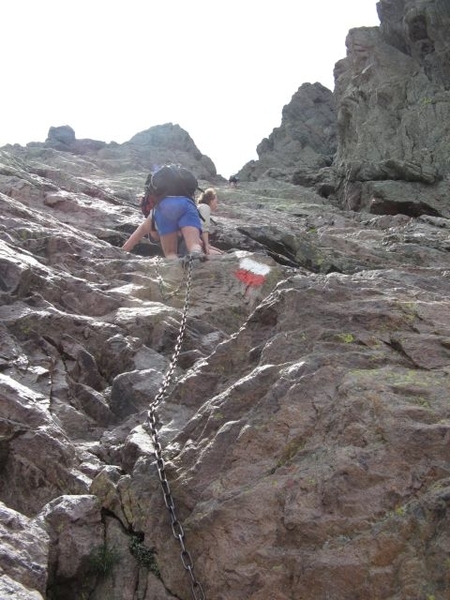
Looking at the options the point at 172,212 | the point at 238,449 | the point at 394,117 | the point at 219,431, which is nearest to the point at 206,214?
the point at 172,212

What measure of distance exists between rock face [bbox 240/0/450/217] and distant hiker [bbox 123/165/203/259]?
825 inches

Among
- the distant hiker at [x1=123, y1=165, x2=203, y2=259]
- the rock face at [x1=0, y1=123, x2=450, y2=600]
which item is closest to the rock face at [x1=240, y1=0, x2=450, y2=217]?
the distant hiker at [x1=123, y1=165, x2=203, y2=259]

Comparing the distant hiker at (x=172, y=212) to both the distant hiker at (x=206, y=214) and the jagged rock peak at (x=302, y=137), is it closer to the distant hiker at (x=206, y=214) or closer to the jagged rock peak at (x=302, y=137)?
the distant hiker at (x=206, y=214)

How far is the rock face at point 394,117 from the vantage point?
123ft

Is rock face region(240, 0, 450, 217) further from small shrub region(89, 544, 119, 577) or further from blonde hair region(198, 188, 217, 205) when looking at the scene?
small shrub region(89, 544, 119, 577)

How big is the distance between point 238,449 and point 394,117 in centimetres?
4177

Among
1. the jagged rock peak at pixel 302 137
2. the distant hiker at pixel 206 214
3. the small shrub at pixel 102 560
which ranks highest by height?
the jagged rock peak at pixel 302 137

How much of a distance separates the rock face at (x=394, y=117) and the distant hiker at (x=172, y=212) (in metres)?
20.9

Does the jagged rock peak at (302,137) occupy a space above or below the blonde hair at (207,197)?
above

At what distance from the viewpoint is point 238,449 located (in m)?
6.29

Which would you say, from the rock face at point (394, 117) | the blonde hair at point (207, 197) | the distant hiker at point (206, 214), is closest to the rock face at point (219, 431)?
the distant hiker at point (206, 214)

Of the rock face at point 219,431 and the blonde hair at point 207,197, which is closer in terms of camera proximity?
the rock face at point 219,431

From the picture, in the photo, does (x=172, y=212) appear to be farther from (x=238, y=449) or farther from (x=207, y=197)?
(x=238, y=449)

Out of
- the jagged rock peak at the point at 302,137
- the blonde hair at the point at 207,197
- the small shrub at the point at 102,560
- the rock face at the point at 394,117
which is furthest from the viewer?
the jagged rock peak at the point at 302,137
